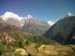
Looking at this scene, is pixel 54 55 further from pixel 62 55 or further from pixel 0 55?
pixel 0 55

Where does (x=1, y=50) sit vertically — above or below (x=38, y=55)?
above

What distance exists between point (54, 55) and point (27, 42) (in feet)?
134

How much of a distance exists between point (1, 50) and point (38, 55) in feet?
134

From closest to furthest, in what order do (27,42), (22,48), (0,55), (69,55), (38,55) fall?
(0,55) → (27,42) → (38,55) → (69,55) → (22,48)

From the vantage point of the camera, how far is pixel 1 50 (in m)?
72.3

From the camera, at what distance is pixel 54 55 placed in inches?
4424

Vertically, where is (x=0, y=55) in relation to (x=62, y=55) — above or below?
above

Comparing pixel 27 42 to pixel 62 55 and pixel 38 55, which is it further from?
pixel 62 55

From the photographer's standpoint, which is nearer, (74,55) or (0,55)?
(0,55)

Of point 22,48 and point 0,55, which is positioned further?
point 22,48

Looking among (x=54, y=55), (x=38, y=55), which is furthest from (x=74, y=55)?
(x=38, y=55)

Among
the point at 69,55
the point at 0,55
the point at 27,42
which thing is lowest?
the point at 69,55

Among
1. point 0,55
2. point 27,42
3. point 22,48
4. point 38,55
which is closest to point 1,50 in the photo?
point 0,55

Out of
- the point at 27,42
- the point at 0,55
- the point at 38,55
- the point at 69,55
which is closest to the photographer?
the point at 0,55
